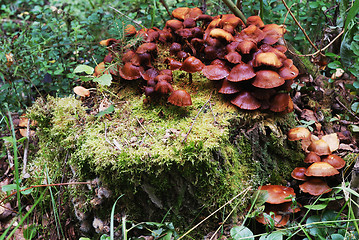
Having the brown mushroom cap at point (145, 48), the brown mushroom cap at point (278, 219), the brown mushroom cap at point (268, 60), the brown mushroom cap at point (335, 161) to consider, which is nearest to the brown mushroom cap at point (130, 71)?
the brown mushroom cap at point (145, 48)

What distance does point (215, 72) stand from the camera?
2.74 meters

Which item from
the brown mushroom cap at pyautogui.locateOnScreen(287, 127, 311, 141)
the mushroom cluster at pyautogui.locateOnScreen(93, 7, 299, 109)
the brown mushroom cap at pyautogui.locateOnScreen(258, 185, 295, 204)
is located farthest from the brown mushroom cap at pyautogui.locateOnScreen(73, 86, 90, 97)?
the brown mushroom cap at pyautogui.locateOnScreen(287, 127, 311, 141)

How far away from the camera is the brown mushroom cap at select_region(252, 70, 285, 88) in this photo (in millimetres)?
2545

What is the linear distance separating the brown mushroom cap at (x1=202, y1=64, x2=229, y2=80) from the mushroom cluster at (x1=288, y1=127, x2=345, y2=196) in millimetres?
996

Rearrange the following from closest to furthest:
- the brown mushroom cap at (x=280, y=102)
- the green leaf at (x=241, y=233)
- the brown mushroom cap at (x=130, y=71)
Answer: the green leaf at (x=241, y=233), the brown mushroom cap at (x=280, y=102), the brown mushroom cap at (x=130, y=71)

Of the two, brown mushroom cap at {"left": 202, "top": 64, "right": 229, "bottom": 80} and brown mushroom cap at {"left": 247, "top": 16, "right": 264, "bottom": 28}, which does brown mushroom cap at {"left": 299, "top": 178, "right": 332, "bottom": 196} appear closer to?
brown mushroom cap at {"left": 202, "top": 64, "right": 229, "bottom": 80}

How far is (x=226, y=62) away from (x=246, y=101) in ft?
1.54

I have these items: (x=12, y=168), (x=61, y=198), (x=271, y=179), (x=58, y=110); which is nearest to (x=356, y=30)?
(x=271, y=179)

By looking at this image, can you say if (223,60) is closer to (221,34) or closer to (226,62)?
(226,62)

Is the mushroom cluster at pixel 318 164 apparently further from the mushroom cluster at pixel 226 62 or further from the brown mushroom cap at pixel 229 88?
the brown mushroom cap at pixel 229 88

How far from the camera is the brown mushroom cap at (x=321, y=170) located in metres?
2.58

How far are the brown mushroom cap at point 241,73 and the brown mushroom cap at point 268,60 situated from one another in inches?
3.6

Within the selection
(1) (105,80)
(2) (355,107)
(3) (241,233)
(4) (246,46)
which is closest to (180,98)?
(1) (105,80)

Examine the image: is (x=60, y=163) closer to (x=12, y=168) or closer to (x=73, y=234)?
(x=73, y=234)
